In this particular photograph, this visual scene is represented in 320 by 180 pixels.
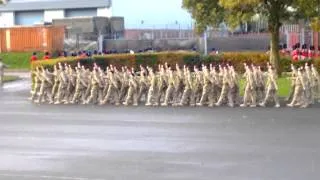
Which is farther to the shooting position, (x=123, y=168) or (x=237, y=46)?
(x=237, y=46)

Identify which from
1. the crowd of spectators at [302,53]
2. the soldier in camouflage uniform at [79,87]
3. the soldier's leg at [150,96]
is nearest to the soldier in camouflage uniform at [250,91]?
the soldier's leg at [150,96]

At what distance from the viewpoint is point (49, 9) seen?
206 ft

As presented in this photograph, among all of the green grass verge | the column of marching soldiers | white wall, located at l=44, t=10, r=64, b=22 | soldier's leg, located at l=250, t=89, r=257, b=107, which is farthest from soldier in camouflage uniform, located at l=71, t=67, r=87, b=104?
white wall, located at l=44, t=10, r=64, b=22

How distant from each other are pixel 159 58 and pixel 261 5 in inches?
262

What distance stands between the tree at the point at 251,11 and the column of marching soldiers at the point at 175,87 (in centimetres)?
637

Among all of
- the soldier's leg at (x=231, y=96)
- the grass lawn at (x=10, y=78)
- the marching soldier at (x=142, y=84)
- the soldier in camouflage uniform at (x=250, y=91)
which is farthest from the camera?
the grass lawn at (x=10, y=78)

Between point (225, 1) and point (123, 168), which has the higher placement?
point (225, 1)

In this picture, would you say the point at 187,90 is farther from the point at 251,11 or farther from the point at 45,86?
the point at 251,11

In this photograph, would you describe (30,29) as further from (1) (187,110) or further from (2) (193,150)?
(2) (193,150)

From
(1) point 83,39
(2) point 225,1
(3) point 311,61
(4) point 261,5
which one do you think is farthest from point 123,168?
(1) point 83,39

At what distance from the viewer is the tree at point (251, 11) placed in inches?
1080

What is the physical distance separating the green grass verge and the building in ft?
50.2

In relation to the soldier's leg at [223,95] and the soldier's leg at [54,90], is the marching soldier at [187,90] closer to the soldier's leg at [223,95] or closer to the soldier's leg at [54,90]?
the soldier's leg at [223,95]

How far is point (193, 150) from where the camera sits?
1216 cm
